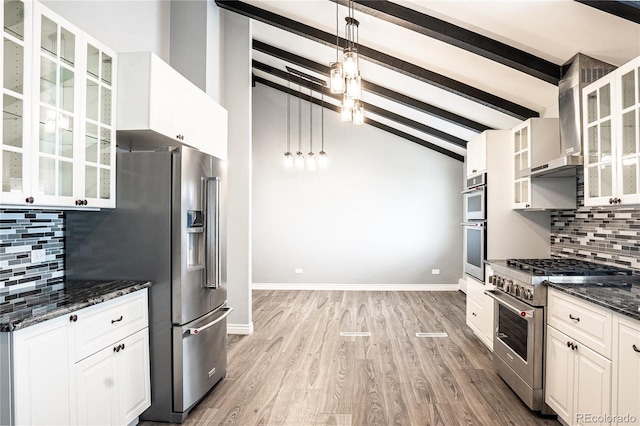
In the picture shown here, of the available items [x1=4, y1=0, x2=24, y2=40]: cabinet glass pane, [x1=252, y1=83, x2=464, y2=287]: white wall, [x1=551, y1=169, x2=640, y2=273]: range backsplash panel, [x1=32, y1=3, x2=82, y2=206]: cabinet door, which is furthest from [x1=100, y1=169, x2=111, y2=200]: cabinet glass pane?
[x1=252, y1=83, x2=464, y2=287]: white wall

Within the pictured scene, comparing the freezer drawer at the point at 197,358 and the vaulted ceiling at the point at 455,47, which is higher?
the vaulted ceiling at the point at 455,47

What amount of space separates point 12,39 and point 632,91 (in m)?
3.29

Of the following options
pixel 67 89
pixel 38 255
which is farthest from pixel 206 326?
pixel 67 89

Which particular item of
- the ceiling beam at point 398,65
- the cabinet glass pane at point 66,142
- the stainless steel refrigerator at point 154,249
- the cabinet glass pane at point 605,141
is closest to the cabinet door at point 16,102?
the cabinet glass pane at point 66,142

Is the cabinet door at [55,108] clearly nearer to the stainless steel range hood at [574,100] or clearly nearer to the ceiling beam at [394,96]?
the stainless steel range hood at [574,100]

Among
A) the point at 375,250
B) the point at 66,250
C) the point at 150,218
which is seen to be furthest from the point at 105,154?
the point at 375,250

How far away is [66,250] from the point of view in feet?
8.56

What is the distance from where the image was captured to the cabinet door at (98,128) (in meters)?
2.34

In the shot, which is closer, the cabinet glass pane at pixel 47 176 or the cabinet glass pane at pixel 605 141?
the cabinet glass pane at pixel 47 176

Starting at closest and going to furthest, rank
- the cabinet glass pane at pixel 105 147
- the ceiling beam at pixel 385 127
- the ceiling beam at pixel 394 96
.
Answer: the cabinet glass pane at pixel 105 147 → the ceiling beam at pixel 394 96 → the ceiling beam at pixel 385 127

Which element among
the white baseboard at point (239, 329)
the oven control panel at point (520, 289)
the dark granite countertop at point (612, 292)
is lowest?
the white baseboard at point (239, 329)

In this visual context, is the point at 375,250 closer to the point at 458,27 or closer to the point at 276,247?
the point at 276,247

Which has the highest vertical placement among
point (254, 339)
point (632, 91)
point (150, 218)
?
point (632, 91)

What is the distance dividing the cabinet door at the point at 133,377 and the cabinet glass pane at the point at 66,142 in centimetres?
112
